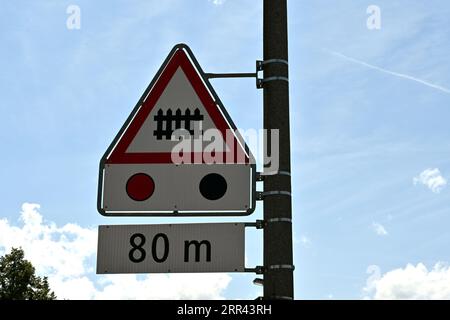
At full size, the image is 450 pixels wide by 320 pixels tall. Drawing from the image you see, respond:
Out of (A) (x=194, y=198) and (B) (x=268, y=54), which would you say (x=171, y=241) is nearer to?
(A) (x=194, y=198)

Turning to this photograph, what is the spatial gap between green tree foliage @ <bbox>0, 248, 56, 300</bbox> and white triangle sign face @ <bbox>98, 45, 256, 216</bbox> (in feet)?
124

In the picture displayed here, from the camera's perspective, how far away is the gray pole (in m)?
5.17

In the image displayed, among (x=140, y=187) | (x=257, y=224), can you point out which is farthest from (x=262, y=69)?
(x=140, y=187)

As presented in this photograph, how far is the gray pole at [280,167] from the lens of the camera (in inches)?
203

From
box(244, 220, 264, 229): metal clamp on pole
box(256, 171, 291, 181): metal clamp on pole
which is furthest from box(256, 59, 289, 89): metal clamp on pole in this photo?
box(244, 220, 264, 229): metal clamp on pole

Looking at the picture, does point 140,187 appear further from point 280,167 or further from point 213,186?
point 280,167

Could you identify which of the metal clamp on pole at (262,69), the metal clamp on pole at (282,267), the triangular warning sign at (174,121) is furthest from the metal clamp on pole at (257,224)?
the metal clamp on pole at (262,69)

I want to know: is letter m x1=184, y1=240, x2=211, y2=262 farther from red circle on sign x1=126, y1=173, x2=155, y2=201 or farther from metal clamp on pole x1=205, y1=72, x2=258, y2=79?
metal clamp on pole x1=205, y1=72, x2=258, y2=79

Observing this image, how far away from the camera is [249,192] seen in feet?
18.3

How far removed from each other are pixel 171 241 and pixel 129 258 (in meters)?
0.39

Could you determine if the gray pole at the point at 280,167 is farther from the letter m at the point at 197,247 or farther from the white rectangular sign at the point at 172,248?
the letter m at the point at 197,247

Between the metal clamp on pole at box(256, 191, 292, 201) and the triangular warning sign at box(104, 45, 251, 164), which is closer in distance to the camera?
the metal clamp on pole at box(256, 191, 292, 201)

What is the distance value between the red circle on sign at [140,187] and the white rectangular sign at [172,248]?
290mm
